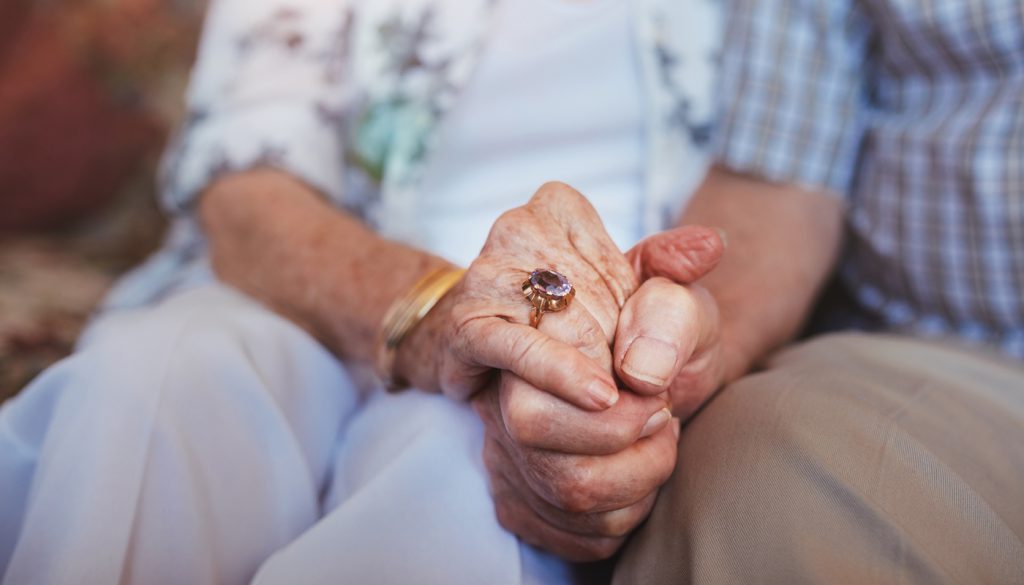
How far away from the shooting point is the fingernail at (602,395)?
44 centimetres

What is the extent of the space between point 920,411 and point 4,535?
0.69m

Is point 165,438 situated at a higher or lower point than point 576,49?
lower

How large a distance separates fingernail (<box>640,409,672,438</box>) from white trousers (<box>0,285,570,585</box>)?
14 cm

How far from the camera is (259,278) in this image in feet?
2.51

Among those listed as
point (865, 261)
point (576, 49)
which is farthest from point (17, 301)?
point (865, 261)

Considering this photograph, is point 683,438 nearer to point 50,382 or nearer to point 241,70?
point 50,382

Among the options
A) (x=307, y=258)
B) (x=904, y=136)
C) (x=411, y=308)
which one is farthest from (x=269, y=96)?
(x=904, y=136)

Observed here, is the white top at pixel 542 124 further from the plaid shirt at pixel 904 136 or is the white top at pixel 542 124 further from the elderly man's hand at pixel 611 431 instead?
the elderly man's hand at pixel 611 431

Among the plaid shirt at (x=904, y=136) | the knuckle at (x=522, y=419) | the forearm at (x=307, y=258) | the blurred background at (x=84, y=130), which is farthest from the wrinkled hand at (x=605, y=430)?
the blurred background at (x=84, y=130)

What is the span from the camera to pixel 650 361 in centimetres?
47

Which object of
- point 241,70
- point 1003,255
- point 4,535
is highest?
point 241,70

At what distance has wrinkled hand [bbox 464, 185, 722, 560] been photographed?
459 mm

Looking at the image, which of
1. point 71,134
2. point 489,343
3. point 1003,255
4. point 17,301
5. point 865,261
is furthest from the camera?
point 71,134

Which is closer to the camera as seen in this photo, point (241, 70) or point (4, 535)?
point (4, 535)
